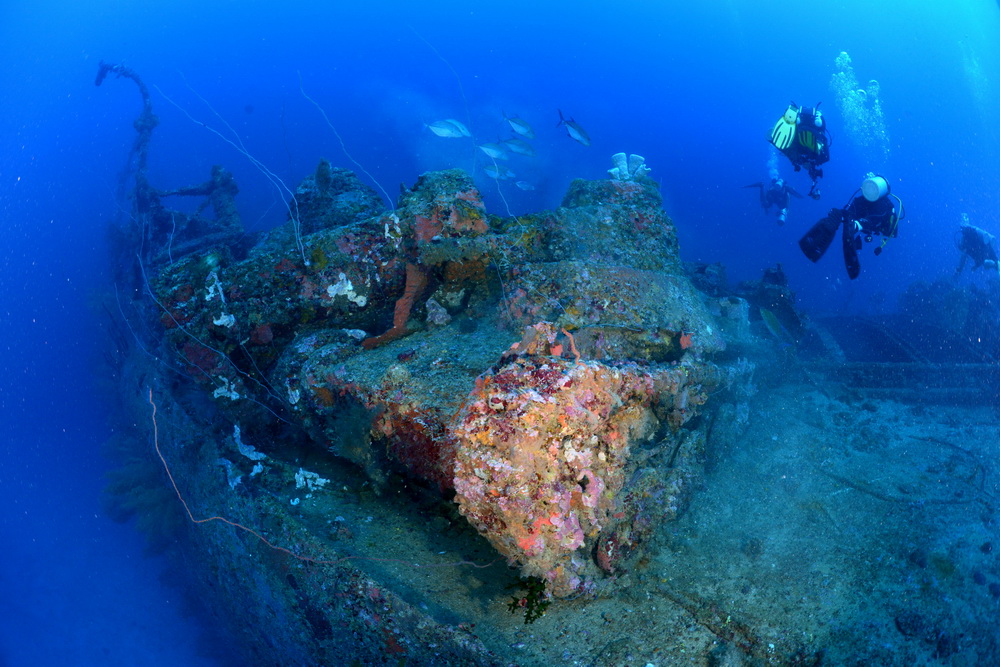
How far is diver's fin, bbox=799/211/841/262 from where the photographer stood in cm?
675

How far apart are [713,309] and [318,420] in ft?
18.9

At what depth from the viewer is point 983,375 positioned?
731cm

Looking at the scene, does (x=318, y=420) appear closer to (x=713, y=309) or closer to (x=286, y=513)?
(x=286, y=513)

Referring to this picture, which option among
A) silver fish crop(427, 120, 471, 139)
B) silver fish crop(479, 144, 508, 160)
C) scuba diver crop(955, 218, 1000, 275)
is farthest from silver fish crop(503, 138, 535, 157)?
scuba diver crop(955, 218, 1000, 275)

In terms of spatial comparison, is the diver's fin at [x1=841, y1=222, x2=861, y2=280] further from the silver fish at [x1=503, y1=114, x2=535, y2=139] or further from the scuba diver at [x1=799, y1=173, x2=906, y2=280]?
the silver fish at [x1=503, y1=114, x2=535, y2=139]

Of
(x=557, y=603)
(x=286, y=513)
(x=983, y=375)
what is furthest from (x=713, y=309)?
(x=286, y=513)

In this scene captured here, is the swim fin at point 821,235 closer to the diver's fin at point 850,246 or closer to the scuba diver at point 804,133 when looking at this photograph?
the diver's fin at point 850,246

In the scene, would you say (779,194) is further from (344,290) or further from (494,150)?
(344,290)

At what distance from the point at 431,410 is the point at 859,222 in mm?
6597

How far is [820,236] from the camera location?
6.84m

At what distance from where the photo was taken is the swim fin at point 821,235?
22.1ft

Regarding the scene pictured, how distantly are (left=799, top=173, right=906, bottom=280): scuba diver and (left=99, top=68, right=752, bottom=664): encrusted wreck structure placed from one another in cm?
208

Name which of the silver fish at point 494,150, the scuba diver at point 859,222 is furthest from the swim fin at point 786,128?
the silver fish at point 494,150

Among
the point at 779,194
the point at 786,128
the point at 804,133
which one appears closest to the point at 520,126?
the point at 786,128
